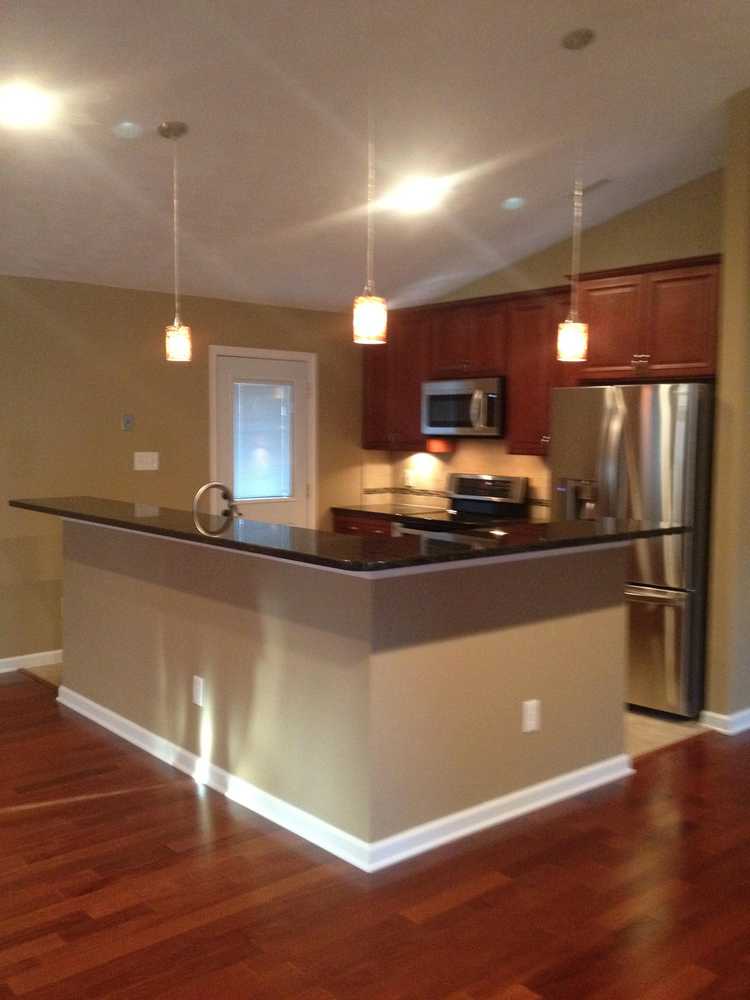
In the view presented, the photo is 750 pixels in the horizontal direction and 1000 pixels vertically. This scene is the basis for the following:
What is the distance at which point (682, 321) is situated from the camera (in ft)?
14.6

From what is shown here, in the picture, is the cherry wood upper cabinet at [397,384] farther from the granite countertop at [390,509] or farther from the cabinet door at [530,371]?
the cabinet door at [530,371]

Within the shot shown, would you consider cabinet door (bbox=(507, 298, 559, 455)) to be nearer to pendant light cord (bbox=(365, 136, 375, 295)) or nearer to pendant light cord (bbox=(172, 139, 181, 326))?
pendant light cord (bbox=(365, 136, 375, 295))

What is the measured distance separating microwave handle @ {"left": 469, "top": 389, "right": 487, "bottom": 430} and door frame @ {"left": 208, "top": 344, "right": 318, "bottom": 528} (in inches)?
49.3

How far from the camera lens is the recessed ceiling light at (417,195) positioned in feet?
14.5

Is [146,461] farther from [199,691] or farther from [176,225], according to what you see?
[199,691]

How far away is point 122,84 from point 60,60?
0.24 meters

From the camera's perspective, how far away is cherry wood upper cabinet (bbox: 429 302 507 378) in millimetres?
5641

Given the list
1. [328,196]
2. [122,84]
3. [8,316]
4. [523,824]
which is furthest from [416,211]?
[523,824]

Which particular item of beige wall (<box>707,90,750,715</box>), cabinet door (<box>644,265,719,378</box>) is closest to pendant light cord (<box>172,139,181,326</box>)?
cabinet door (<box>644,265,719,378</box>)

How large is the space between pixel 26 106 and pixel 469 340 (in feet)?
10.4

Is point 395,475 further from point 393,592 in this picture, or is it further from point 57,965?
point 57,965

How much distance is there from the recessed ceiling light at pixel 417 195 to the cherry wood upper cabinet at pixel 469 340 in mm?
1072

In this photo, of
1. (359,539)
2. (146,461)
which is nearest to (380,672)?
(359,539)

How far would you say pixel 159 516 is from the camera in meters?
3.87
